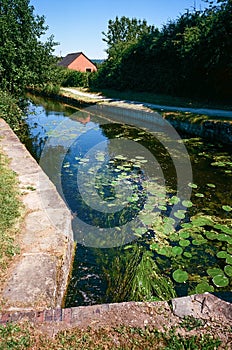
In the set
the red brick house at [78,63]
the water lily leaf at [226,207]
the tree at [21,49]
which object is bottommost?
the water lily leaf at [226,207]

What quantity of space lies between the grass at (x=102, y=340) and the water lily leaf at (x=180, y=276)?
116 cm

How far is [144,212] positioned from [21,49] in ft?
26.3

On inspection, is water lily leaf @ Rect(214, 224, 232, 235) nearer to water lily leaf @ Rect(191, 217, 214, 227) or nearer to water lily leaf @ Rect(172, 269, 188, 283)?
water lily leaf @ Rect(191, 217, 214, 227)

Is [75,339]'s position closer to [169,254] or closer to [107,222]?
[169,254]

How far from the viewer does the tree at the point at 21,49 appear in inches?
368

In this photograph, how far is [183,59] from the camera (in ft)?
48.0

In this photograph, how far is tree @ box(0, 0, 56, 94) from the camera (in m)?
9.36

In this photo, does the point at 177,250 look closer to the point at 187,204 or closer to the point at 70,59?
the point at 187,204

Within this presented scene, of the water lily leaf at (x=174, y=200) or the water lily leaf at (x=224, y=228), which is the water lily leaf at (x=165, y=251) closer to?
the water lily leaf at (x=224, y=228)

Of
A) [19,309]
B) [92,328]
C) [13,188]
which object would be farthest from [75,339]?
[13,188]

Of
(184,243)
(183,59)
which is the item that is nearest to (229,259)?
(184,243)

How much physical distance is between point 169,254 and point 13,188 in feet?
7.43

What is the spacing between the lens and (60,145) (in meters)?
8.95

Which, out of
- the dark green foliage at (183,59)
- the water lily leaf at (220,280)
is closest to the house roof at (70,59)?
the dark green foliage at (183,59)
